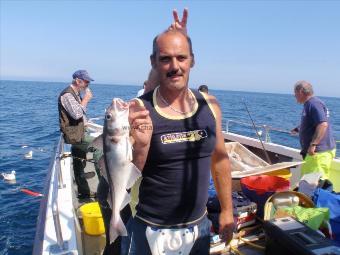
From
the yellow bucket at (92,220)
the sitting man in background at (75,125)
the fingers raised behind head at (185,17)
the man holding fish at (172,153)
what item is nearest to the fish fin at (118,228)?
the man holding fish at (172,153)

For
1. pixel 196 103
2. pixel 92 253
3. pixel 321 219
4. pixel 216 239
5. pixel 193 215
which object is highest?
pixel 196 103

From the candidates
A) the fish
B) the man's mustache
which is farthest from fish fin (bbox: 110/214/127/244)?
the man's mustache

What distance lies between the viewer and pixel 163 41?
2.52 metres

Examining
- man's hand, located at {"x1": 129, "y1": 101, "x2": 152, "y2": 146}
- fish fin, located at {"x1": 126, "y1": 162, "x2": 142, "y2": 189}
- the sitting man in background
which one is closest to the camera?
man's hand, located at {"x1": 129, "y1": 101, "x2": 152, "y2": 146}

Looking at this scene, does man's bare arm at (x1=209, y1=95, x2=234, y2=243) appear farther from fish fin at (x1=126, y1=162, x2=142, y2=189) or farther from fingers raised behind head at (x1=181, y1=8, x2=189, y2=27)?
fingers raised behind head at (x1=181, y1=8, x2=189, y2=27)

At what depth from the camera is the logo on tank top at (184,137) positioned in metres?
2.50

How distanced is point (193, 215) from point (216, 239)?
2.04 m

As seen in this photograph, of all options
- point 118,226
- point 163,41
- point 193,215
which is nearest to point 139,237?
point 118,226

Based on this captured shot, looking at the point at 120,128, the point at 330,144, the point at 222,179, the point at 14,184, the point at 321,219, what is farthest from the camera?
the point at 14,184

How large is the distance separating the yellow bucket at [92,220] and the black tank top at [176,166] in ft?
8.56

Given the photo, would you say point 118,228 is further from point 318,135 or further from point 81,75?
point 81,75

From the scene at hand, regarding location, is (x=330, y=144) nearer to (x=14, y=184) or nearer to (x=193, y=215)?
(x=193, y=215)

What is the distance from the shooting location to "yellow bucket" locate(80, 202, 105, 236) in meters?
5.07

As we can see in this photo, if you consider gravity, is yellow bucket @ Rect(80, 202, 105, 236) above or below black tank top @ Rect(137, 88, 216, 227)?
below
